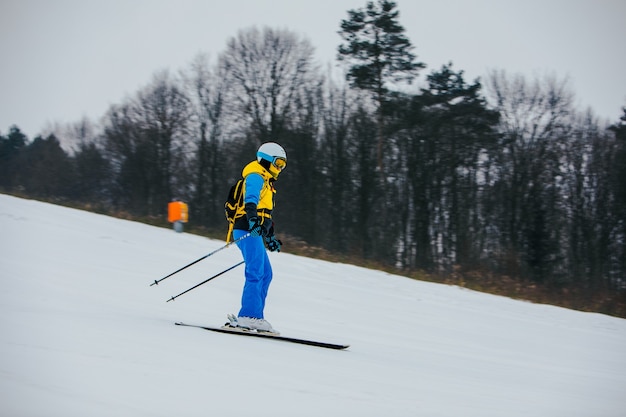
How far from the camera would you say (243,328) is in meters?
6.36

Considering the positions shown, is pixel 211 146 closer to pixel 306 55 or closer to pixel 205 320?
pixel 306 55

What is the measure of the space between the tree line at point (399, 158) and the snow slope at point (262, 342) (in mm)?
18090

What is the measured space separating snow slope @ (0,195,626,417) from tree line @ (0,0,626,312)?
1809cm

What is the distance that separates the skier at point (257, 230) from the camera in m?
6.32

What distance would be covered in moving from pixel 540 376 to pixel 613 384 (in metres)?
0.78

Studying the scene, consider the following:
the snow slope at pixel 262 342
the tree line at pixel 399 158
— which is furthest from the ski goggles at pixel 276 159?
the tree line at pixel 399 158

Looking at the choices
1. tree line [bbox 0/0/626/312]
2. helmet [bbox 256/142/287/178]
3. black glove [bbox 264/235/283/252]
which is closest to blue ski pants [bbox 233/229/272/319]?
black glove [bbox 264/235/283/252]

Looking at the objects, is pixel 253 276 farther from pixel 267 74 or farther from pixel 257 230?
pixel 267 74

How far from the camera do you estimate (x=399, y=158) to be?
3397 centimetres

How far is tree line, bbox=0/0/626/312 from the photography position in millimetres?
31656

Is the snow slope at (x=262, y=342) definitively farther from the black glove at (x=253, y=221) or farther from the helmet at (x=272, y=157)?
the helmet at (x=272, y=157)

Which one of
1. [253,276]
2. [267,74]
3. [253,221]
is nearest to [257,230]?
[253,221]

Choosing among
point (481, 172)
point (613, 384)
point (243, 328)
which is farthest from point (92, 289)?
point (481, 172)

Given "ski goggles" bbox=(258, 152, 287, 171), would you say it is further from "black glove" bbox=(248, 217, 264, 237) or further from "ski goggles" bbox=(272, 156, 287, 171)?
"black glove" bbox=(248, 217, 264, 237)
